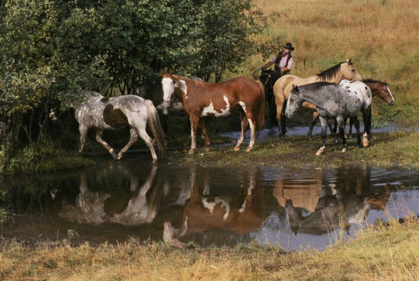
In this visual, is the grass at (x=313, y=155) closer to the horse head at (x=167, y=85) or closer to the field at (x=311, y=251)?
the field at (x=311, y=251)

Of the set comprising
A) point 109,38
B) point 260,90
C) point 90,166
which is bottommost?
point 90,166

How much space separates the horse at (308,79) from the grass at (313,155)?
5.65ft

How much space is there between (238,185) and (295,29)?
22.3m

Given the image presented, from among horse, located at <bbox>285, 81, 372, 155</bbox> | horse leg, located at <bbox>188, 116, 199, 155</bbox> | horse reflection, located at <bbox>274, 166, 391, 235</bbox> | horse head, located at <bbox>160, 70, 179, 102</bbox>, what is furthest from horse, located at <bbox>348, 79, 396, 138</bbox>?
horse reflection, located at <bbox>274, 166, 391, 235</bbox>

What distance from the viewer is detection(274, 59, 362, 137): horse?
1783cm

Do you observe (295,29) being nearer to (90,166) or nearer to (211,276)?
(90,166)

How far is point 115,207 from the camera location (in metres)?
11.1

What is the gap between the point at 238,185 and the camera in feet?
41.1

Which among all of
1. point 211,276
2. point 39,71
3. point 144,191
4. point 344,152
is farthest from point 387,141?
point 211,276

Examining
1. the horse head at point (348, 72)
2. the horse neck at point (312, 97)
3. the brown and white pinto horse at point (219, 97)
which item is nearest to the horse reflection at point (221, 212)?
the horse neck at point (312, 97)

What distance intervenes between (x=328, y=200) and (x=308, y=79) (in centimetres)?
809

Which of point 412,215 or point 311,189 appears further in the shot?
point 311,189

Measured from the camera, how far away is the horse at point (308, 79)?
1783cm

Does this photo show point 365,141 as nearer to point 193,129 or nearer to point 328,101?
point 328,101
